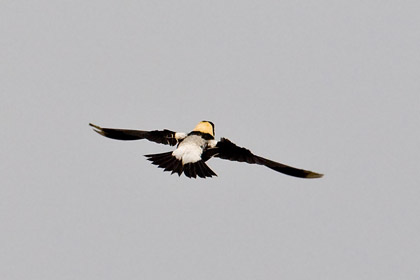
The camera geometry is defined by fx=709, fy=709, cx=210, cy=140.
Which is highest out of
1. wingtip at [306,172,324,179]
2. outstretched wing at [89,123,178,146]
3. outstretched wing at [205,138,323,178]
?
outstretched wing at [89,123,178,146]

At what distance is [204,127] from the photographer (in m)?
12.1

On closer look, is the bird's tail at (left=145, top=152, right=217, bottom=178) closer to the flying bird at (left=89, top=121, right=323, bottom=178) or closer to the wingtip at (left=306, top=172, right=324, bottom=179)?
the flying bird at (left=89, top=121, right=323, bottom=178)

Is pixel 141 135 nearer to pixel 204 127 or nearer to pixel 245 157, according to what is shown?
pixel 204 127

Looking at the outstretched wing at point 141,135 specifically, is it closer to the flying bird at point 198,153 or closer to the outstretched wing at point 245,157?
the flying bird at point 198,153

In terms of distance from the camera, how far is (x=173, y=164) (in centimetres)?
1090

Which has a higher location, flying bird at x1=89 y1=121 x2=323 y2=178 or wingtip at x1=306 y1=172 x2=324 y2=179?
flying bird at x1=89 y1=121 x2=323 y2=178

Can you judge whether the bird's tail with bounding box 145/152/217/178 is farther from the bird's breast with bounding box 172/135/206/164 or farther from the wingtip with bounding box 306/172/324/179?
the wingtip with bounding box 306/172/324/179

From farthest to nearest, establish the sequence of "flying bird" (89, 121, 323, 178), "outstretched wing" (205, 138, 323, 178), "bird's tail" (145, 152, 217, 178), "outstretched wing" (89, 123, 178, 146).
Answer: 1. "outstretched wing" (89, 123, 178, 146)
2. "outstretched wing" (205, 138, 323, 178)
3. "flying bird" (89, 121, 323, 178)
4. "bird's tail" (145, 152, 217, 178)

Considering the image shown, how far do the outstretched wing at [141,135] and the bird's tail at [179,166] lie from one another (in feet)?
2.67

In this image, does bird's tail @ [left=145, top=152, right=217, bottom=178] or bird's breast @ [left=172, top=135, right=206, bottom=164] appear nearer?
bird's tail @ [left=145, top=152, right=217, bottom=178]

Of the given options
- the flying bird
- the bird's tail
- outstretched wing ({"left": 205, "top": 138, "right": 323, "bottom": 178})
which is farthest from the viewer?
outstretched wing ({"left": 205, "top": 138, "right": 323, "bottom": 178})

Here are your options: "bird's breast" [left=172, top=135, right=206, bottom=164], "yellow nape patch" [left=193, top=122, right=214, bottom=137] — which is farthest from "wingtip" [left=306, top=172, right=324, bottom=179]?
"yellow nape patch" [left=193, top=122, right=214, bottom=137]

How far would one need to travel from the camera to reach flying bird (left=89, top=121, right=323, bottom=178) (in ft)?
35.6

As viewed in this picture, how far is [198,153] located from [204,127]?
1.01 m
